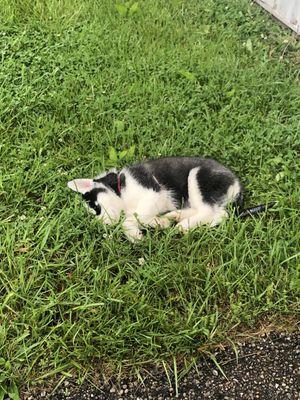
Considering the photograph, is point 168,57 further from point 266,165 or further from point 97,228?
point 97,228

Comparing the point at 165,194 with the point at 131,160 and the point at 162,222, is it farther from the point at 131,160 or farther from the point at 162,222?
the point at 131,160

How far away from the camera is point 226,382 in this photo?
10.3 ft

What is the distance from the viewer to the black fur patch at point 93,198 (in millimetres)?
3766

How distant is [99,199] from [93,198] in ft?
0.19

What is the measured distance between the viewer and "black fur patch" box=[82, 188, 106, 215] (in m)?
3.77

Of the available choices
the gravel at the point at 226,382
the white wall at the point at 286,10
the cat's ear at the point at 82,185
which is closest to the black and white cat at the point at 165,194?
the cat's ear at the point at 82,185

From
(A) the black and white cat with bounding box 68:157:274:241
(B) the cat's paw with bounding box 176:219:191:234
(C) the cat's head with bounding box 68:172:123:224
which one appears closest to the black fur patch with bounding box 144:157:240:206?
(A) the black and white cat with bounding box 68:157:274:241

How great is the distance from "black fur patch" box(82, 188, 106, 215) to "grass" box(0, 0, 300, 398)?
9cm

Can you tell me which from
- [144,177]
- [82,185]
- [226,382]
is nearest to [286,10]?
[144,177]

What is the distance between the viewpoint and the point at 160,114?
184 inches

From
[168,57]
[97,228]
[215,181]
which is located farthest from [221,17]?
[97,228]

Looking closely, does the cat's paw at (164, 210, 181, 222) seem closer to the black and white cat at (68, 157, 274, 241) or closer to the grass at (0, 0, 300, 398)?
the black and white cat at (68, 157, 274, 241)

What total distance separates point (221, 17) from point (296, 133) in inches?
79.5

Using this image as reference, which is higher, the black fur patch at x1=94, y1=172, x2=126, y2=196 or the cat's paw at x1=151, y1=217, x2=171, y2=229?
the black fur patch at x1=94, y1=172, x2=126, y2=196
